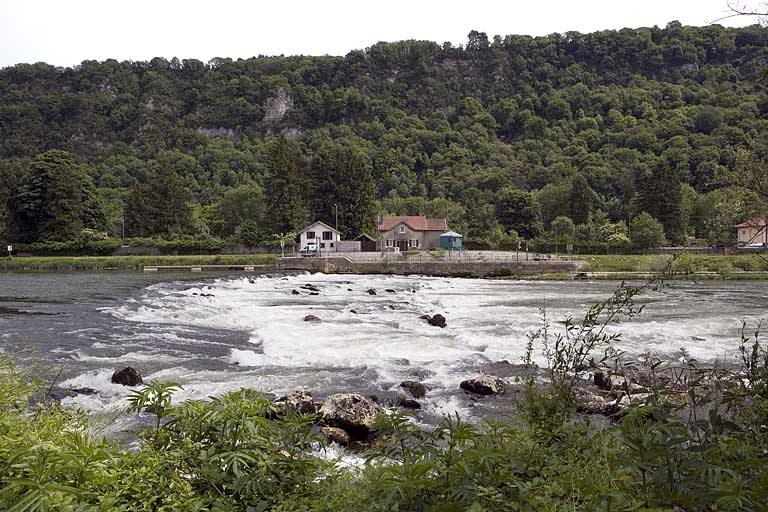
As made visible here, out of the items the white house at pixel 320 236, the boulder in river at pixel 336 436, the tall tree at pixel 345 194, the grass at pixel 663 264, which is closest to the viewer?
the boulder in river at pixel 336 436

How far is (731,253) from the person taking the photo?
176ft

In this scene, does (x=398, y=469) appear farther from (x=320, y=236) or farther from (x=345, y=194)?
(x=345, y=194)

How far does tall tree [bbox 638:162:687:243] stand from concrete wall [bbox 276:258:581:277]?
2614 cm

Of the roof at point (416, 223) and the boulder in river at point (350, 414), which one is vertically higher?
the roof at point (416, 223)

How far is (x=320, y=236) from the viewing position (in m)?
64.0

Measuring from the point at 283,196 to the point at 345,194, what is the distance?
8303 mm

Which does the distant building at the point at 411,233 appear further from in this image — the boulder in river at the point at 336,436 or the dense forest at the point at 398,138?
the boulder in river at the point at 336,436

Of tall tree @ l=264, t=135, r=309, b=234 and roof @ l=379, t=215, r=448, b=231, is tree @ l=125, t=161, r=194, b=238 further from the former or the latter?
roof @ l=379, t=215, r=448, b=231

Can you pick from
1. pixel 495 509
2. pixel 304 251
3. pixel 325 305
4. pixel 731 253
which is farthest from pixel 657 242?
pixel 495 509

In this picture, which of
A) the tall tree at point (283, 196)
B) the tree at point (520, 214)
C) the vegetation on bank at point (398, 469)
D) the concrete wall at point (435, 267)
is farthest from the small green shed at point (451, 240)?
the vegetation on bank at point (398, 469)

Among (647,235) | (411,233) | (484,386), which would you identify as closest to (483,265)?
(411,233)

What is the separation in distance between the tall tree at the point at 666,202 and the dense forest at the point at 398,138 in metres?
0.17

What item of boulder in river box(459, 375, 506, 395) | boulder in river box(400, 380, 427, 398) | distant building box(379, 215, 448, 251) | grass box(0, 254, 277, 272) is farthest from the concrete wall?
boulder in river box(400, 380, 427, 398)

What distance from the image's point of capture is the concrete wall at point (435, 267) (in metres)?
48.1
